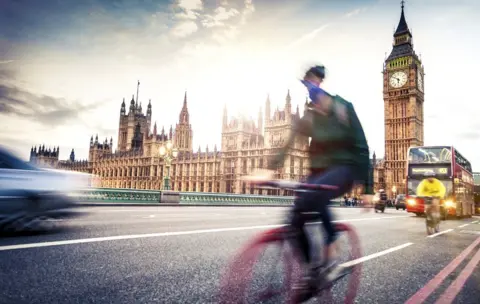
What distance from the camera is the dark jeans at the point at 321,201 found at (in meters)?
2.21

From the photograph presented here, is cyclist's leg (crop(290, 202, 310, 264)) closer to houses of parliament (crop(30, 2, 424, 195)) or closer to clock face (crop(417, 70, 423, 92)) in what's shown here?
houses of parliament (crop(30, 2, 424, 195))

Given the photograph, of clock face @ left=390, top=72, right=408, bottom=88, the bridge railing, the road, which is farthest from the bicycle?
clock face @ left=390, top=72, right=408, bottom=88

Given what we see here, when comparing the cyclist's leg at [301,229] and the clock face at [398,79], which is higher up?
the clock face at [398,79]

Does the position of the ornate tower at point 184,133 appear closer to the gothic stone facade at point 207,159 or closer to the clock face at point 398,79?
the gothic stone facade at point 207,159

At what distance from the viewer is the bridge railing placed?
15.5 meters

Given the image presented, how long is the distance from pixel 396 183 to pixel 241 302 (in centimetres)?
7761

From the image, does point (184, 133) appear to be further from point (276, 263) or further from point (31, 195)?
point (276, 263)

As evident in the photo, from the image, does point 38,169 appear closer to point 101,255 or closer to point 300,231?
point 101,255

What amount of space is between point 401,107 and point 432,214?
247ft

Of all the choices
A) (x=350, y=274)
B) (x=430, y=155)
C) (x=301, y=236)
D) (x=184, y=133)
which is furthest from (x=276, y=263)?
(x=184, y=133)

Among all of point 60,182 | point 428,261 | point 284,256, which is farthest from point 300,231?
point 60,182

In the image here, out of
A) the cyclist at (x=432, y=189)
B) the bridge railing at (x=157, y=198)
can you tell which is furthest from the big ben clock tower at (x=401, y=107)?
the cyclist at (x=432, y=189)

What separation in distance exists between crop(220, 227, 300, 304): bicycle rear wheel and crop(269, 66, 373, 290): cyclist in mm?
242

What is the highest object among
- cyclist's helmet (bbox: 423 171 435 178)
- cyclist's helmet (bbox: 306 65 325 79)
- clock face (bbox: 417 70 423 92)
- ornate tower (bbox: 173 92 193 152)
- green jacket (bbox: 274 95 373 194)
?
clock face (bbox: 417 70 423 92)
